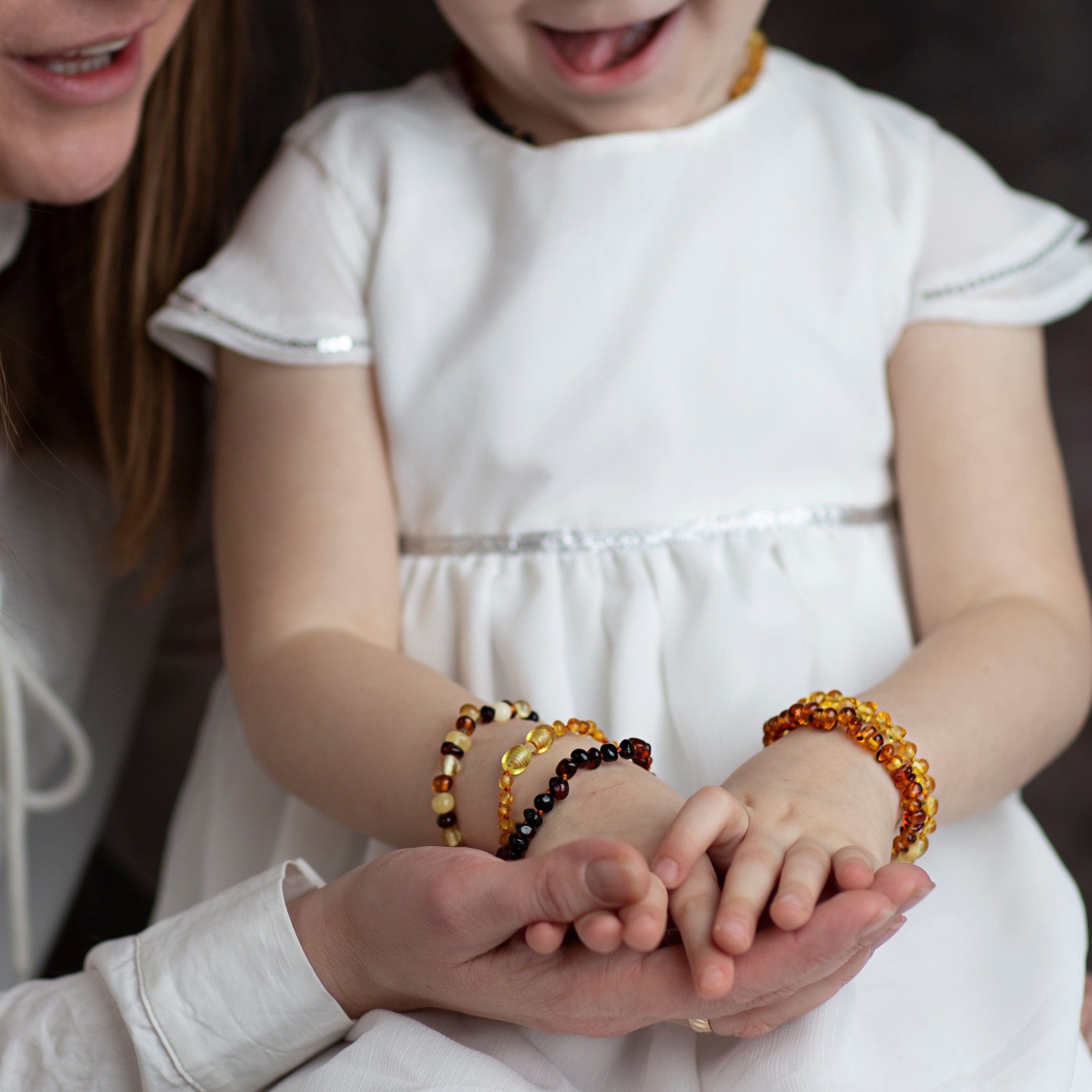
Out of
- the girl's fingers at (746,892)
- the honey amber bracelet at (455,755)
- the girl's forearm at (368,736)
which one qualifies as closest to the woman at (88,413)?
the girl's forearm at (368,736)

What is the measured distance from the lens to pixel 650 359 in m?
0.89

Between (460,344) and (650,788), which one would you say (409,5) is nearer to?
(460,344)

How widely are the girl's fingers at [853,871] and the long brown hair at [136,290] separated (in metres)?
0.65

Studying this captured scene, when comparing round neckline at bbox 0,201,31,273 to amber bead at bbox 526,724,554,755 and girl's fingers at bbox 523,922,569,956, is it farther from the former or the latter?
girl's fingers at bbox 523,922,569,956

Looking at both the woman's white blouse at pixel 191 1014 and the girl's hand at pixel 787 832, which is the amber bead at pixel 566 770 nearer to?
the girl's hand at pixel 787 832

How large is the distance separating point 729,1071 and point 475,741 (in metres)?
0.23

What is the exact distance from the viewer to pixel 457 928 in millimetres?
603

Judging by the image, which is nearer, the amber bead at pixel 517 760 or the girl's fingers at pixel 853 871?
the girl's fingers at pixel 853 871

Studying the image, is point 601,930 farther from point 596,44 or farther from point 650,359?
point 596,44

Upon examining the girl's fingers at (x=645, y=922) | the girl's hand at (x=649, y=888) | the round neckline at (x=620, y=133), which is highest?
the round neckline at (x=620, y=133)

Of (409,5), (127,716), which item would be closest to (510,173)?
(409,5)

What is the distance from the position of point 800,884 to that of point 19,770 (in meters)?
0.66

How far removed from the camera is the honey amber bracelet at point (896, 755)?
0.70 metres

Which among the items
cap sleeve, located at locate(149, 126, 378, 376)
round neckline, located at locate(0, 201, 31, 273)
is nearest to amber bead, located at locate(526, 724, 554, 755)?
cap sleeve, located at locate(149, 126, 378, 376)
